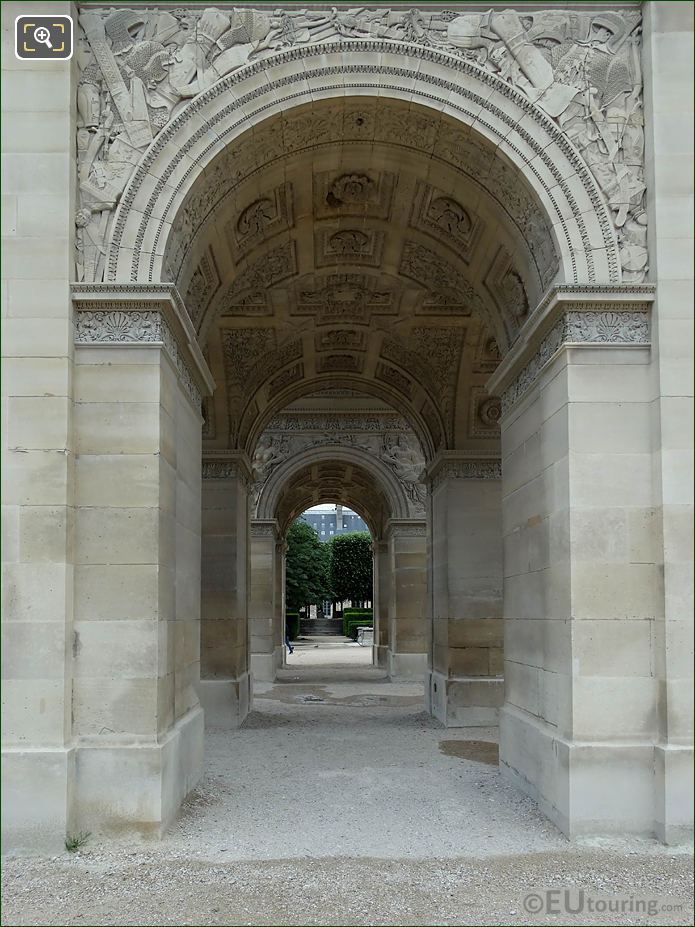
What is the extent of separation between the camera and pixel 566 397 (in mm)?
9156

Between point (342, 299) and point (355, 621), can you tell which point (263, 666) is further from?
point (355, 621)

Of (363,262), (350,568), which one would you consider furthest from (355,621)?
(363,262)

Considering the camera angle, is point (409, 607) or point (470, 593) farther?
point (409, 607)

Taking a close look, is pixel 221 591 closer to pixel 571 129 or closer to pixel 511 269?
pixel 511 269

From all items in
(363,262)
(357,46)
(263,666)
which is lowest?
(263,666)

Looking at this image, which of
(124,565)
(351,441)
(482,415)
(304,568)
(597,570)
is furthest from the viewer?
(304,568)

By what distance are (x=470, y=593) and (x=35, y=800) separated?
9.82 meters

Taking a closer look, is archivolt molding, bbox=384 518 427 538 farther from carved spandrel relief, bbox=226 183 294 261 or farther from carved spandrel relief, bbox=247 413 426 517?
carved spandrel relief, bbox=226 183 294 261

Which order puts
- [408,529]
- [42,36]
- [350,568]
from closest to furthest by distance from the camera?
[42,36] < [408,529] < [350,568]

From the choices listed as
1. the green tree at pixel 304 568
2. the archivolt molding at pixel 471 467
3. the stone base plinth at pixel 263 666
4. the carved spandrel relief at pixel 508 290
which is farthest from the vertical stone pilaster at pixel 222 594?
the green tree at pixel 304 568

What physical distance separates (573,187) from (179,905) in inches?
294

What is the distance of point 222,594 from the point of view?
16.8m

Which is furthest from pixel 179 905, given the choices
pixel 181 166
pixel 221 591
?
pixel 221 591

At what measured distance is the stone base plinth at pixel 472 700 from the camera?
16.3m
